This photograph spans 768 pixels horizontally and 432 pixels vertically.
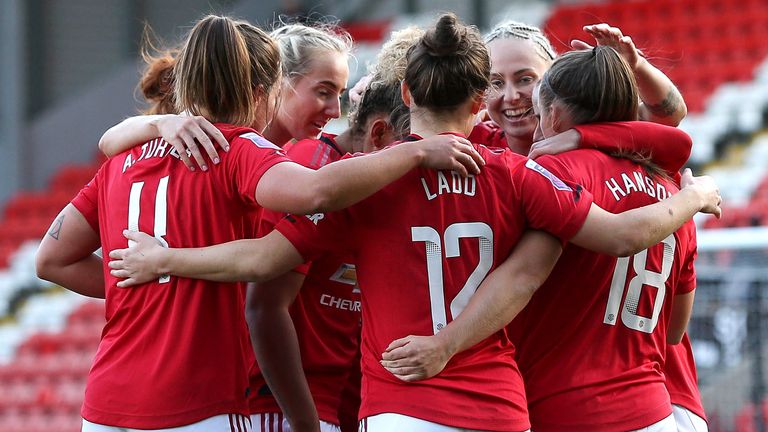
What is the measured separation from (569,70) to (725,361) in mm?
4271

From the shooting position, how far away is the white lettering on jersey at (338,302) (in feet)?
10.1

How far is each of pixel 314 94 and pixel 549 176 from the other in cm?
105

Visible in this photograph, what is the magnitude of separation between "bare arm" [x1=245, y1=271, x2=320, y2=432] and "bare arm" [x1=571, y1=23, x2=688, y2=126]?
113 centimetres

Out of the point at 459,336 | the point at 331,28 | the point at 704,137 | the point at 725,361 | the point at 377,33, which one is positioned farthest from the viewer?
the point at 377,33

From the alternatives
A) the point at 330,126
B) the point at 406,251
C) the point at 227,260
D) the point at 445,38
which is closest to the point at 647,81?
the point at 445,38

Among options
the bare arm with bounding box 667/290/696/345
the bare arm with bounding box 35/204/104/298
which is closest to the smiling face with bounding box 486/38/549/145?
the bare arm with bounding box 667/290/696/345

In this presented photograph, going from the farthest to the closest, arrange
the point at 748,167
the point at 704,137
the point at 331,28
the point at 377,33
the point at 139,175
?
1. the point at 377,33
2. the point at 704,137
3. the point at 748,167
4. the point at 331,28
5. the point at 139,175

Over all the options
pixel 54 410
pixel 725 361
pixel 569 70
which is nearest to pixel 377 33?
pixel 54 410

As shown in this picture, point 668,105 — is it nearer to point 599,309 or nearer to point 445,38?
point 599,309

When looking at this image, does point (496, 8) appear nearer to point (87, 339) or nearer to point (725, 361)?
point (87, 339)

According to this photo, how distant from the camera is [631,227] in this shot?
2547 mm

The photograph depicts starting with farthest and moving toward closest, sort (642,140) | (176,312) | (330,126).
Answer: (330,126) < (642,140) < (176,312)

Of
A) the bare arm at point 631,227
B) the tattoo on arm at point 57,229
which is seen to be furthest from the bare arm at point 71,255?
the bare arm at point 631,227

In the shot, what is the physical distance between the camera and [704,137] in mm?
10141
